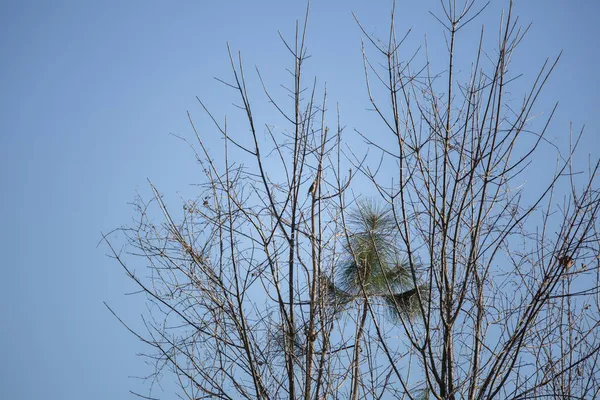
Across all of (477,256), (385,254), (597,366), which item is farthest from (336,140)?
(385,254)

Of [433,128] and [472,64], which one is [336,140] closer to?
[433,128]

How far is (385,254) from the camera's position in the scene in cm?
355

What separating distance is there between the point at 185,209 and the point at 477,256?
0.82 m

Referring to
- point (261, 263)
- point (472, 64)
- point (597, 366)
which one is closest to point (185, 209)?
point (261, 263)

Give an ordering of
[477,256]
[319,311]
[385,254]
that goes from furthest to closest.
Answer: [385,254]
[319,311]
[477,256]

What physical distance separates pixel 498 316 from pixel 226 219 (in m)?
0.73

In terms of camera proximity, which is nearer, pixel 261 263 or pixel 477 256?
pixel 477 256

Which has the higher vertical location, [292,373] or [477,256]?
[477,256]

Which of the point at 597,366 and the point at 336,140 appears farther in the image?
the point at 597,366

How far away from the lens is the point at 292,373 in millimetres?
1475

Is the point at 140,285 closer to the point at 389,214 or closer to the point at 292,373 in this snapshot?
the point at 292,373

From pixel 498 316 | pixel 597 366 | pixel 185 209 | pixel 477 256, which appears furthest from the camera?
pixel 597 366

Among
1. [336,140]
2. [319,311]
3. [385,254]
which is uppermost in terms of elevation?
[385,254]

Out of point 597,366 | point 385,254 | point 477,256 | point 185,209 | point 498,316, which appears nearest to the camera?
point 477,256
